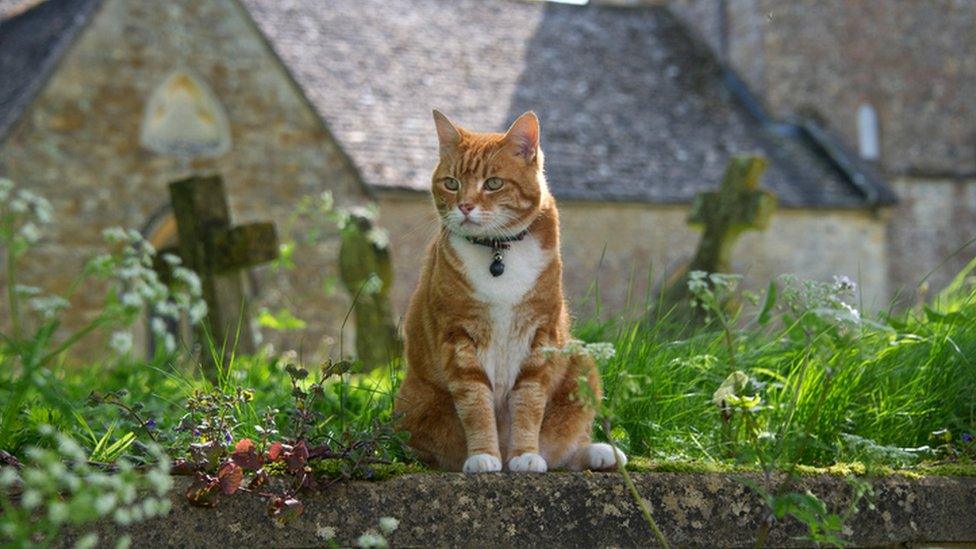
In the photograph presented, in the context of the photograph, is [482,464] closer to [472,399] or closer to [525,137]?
[472,399]

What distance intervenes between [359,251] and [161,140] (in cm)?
867

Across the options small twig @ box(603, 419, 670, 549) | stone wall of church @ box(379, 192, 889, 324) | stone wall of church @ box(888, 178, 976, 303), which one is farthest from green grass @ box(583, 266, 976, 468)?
stone wall of church @ box(888, 178, 976, 303)

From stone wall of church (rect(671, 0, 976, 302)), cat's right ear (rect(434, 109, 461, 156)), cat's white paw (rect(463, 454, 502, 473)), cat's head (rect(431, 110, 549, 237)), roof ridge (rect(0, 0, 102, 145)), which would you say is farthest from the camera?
stone wall of church (rect(671, 0, 976, 302))

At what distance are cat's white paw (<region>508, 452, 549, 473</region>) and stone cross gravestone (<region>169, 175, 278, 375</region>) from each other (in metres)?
4.21

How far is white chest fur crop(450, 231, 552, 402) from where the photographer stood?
3688 mm

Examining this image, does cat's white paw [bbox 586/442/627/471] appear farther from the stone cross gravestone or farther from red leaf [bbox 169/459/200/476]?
the stone cross gravestone

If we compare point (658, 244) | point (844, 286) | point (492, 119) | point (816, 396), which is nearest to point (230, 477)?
point (844, 286)

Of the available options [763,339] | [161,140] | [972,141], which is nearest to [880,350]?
[763,339]

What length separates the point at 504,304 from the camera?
3.68 metres

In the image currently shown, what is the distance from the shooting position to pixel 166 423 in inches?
183

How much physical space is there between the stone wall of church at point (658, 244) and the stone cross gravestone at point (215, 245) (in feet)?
40.5

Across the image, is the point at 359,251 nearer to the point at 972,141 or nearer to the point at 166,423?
the point at 166,423

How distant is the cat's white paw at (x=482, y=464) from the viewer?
3.48m

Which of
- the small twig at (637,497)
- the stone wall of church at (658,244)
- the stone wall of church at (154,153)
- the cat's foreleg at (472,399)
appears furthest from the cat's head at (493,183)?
the stone wall of church at (658,244)
